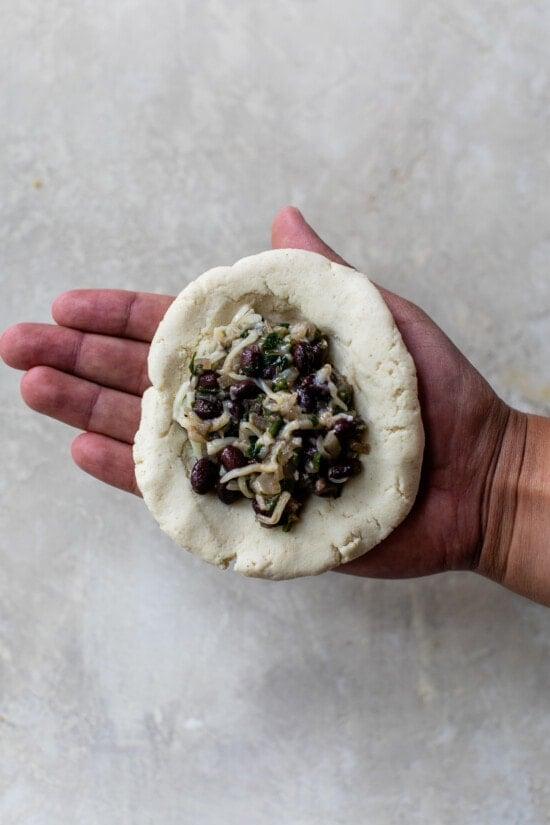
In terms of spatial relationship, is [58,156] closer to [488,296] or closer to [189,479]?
[189,479]

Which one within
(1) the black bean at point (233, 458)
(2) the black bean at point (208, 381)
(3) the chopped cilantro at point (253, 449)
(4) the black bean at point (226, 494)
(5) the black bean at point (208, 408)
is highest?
(2) the black bean at point (208, 381)

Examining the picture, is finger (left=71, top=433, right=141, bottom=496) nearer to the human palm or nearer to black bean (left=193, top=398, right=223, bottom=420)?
the human palm

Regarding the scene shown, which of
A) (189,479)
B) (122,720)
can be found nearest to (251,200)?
(189,479)

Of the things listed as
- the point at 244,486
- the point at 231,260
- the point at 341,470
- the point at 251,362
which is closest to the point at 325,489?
the point at 341,470

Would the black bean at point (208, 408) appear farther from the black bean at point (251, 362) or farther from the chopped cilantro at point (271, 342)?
the chopped cilantro at point (271, 342)

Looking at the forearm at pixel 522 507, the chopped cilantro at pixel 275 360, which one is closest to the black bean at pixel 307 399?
the chopped cilantro at pixel 275 360

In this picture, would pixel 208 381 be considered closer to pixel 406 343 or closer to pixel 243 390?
pixel 243 390

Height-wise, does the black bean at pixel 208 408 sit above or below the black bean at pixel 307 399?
below
